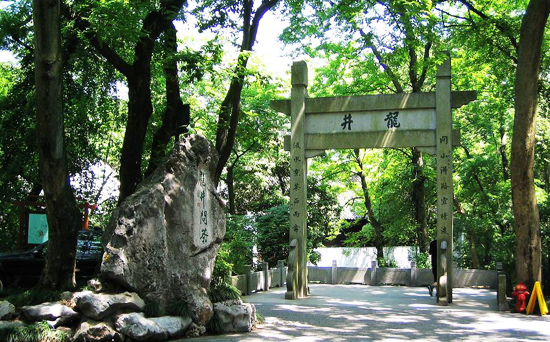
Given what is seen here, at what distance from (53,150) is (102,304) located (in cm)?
295

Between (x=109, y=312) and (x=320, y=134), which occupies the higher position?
(x=320, y=134)

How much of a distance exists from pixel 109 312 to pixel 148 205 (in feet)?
5.55

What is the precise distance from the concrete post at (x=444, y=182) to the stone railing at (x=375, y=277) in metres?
5.10

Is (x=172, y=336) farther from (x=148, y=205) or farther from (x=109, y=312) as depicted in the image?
(x=148, y=205)

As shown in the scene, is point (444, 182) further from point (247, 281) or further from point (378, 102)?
point (247, 281)

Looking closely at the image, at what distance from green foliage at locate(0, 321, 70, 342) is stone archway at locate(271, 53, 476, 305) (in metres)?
7.15

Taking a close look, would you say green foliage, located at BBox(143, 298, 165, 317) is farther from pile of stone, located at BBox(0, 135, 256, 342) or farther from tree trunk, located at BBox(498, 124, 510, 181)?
tree trunk, located at BBox(498, 124, 510, 181)

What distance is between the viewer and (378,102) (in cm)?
1416

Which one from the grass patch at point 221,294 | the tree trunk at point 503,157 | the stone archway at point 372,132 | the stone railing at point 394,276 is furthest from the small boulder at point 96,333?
the tree trunk at point 503,157

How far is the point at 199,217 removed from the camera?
9633 millimetres

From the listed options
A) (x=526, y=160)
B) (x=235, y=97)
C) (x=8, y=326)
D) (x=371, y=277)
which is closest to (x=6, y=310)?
(x=8, y=326)

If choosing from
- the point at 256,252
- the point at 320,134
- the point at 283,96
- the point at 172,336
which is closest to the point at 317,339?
the point at 172,336

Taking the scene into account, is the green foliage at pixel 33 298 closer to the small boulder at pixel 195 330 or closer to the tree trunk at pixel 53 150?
the tree trunk at pixel 53 150

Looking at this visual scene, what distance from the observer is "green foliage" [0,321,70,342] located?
7434 millimetres
